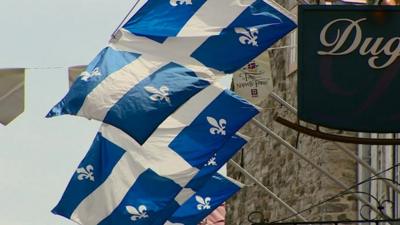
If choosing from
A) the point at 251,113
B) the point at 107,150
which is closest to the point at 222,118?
the point at 251,113

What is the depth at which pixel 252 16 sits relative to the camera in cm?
1252

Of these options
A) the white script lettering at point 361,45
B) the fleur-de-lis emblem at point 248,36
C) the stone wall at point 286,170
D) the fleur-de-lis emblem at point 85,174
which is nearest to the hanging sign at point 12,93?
the fleur-de-lis emblem at point 85,174

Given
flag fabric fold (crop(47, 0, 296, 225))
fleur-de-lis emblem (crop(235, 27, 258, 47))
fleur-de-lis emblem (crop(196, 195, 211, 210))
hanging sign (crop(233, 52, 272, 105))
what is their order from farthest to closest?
1. hanging sign (crop(233, 52, 272, 105))
2. fleur-de-lis emblem (crop(196, 195, 211, 210))
3. fleur-de-lis emblem (crop(235, 27, 258, 47))
4. flag fabric fold (crop(47, 0, 296, 225))

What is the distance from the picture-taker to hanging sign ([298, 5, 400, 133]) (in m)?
11.0

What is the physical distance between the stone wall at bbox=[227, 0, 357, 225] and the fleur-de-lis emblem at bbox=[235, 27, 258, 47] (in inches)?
191

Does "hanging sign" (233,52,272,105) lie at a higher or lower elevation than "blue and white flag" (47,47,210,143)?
higher

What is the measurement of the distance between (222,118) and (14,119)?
290 cm

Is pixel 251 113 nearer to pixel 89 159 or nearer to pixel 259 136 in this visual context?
pixel 89 159

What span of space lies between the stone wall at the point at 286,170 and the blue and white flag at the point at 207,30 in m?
4.78

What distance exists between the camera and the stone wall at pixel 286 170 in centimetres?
1708

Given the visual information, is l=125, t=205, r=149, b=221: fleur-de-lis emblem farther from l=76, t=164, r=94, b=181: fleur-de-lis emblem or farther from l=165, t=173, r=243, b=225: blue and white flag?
l=165, t=173, r=243, b=225: blue and white flag

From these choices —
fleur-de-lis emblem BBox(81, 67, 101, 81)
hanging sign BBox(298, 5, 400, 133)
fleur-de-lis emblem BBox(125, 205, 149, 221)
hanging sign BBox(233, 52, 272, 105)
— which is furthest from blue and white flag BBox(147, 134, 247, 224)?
hanging sign BBox(233, 52, 272, 105)

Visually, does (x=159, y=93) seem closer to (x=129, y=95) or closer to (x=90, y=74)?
(x=129, y=95)

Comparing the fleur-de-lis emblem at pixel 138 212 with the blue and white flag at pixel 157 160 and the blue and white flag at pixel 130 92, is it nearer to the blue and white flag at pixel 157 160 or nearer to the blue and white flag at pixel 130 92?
the blue and white flag at pixel 157 160
